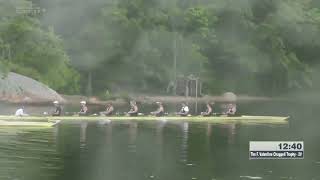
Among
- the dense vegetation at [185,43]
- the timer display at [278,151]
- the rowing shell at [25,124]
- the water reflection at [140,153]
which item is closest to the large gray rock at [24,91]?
the dense vegetation at [185,43]

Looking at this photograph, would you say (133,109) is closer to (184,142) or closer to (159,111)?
(159,111)

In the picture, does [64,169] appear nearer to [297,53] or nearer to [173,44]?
[297,53]

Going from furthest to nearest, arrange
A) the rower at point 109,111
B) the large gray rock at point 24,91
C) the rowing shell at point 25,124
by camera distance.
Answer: the large gray rock at point 24,91, the rower at point 109,111, the rowing shell at point 25,124

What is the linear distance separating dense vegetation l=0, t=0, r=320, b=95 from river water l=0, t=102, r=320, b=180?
0.40 meters

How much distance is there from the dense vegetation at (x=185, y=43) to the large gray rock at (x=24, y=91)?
0.46 metres

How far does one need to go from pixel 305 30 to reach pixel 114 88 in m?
2.25

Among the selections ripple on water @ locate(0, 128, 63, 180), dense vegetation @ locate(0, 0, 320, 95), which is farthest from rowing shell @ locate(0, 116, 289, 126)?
ripple on water @ locate(0, 128, 63, 180)

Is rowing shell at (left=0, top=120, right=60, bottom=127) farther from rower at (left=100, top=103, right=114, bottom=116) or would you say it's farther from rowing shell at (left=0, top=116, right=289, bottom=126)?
rower at (left=100, top=103, right=114, bottom=116)

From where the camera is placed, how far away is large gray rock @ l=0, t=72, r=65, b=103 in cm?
712

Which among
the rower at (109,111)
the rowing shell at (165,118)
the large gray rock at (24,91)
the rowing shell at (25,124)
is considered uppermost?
the large gray rock at (24,91)

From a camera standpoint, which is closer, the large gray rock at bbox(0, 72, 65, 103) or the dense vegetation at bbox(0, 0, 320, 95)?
the dense vegetation at bbox(0, 0, 320, 95)

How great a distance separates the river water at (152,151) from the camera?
135 inches

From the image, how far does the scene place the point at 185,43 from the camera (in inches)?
182

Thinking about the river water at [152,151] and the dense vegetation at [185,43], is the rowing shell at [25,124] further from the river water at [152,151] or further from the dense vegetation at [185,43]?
the dense vegetation at [185,43]
